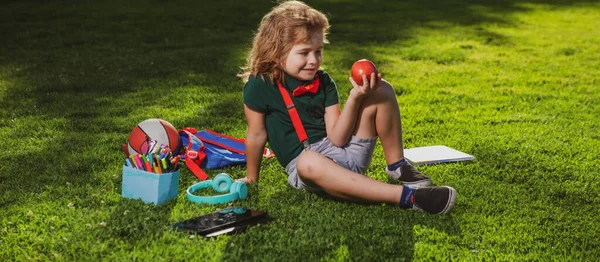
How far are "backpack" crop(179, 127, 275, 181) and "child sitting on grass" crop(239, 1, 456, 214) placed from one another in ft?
1.37

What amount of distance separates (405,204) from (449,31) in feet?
23.0

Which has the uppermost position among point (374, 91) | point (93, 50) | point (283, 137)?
point (374, 91)

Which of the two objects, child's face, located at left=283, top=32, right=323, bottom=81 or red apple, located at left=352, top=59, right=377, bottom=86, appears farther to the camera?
child's face, located at left=283, top=32, right=323, bottom=81

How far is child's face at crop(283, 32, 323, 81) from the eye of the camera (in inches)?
155

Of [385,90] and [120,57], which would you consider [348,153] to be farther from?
[120,57]

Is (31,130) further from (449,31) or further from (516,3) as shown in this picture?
(516,3)

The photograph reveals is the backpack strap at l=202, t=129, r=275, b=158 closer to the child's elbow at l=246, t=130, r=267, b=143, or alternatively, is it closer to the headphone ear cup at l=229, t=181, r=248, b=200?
the child's elbow at l=246, t=130, r=267, b=143

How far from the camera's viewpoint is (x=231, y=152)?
184 inches

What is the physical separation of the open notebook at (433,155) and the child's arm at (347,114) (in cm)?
83

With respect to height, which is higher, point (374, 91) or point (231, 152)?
point (374, 91)

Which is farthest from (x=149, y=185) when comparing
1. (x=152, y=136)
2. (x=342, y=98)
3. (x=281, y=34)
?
(x=342, y=98)

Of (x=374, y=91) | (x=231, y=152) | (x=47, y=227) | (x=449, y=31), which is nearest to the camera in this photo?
(x=47, y=227)

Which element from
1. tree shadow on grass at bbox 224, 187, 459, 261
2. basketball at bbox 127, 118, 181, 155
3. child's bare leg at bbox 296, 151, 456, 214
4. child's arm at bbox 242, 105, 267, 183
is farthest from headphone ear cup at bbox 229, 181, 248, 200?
basketball at bbox 127, 118, 181, 155

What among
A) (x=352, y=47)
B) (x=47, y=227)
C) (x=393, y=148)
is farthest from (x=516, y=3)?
(x=47, y=227)
